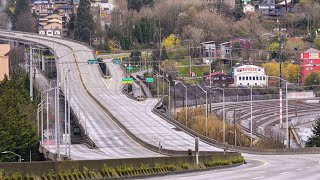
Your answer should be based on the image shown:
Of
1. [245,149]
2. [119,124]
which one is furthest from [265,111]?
[245,149]

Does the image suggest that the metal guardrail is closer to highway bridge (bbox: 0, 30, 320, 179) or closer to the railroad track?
highway bridge (bbox: 0, 30, 320, 179)

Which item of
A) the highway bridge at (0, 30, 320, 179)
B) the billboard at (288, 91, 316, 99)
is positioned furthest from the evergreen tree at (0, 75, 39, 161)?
the billboard at (288, 91, 316, 99)

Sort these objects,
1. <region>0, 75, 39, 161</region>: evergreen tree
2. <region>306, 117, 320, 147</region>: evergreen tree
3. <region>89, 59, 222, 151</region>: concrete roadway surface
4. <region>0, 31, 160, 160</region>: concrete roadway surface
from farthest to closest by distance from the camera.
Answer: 1. <region>306, 117, 320, 147</region>: evergreen tree
2. <region>89, 59, 222, 151</region>: concrete roadway surface
3. <region>0, 31, 160, 160</region>: concrete roadway surface
4. <region>0, 75, 39, 161</region>: evergreen tree

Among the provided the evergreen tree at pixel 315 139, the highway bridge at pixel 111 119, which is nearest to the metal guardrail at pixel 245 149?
the highway bridge at pixel 111 119

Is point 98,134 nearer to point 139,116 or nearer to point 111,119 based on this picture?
point 111,119

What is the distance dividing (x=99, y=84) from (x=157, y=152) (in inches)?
2862

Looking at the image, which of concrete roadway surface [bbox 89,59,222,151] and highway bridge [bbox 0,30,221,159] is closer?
highway bridge [bbox 0,30,221,159]

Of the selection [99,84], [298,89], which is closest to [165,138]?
[99,84]

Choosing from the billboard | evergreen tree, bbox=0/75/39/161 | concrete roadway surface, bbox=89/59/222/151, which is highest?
evergreen tree, bbox=0/75/39/161

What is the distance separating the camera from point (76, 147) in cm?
10212

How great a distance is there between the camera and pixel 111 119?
12562cm

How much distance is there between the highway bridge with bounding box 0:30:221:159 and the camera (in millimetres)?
97312

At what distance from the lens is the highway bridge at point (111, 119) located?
97312mm

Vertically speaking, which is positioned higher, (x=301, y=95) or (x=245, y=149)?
(x=245, y=149)
